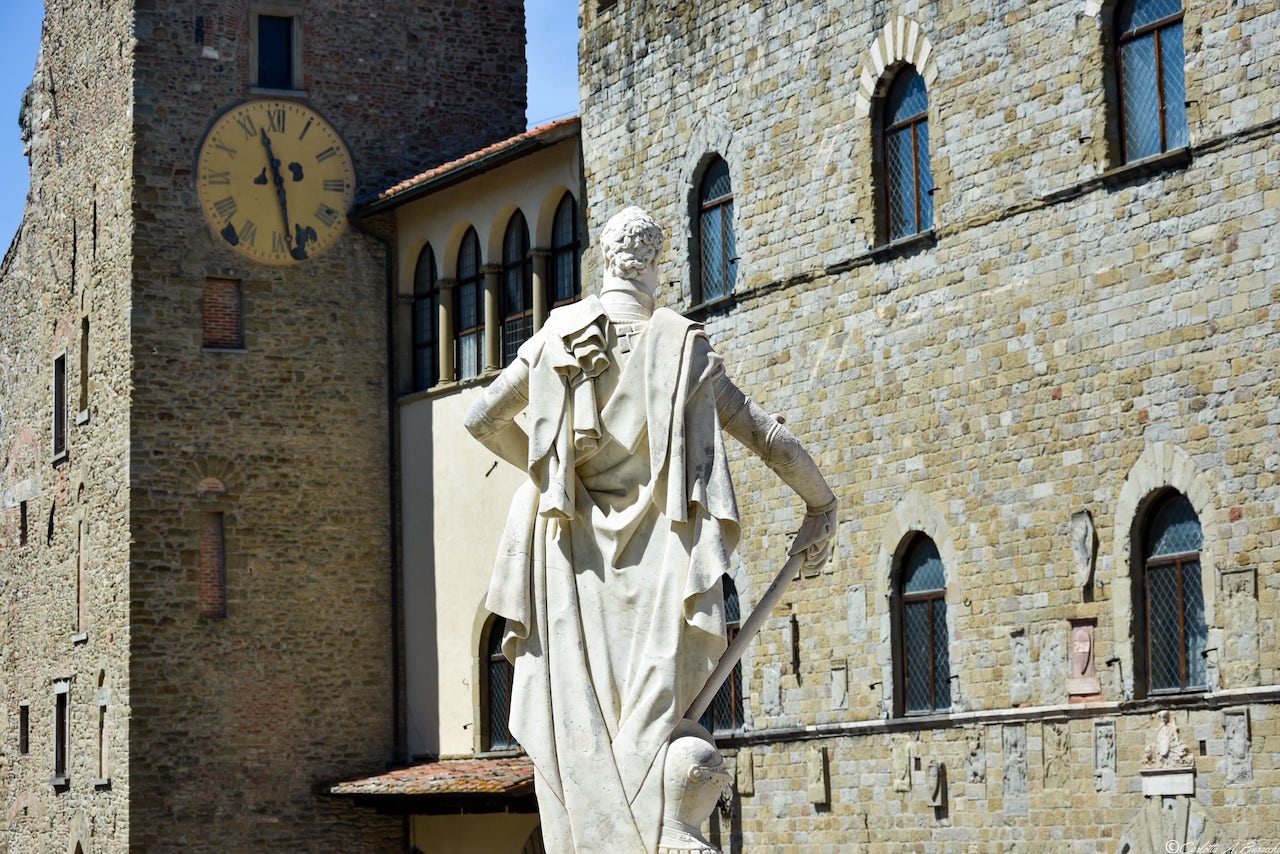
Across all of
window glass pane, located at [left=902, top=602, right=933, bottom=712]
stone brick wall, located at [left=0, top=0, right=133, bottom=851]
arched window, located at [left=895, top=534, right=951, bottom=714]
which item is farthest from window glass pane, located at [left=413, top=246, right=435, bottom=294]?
window glass pane, located at [left=902, top=602, right=933, bottom=712]

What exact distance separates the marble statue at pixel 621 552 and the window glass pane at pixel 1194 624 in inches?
458

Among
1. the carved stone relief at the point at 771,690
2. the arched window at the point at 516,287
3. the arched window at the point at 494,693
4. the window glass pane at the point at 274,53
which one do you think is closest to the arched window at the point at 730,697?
the carved stone relief at the point at 771,690

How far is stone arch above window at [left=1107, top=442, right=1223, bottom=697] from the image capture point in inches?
739

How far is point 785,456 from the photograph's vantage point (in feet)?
25.3

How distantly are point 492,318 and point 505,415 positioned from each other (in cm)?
2144

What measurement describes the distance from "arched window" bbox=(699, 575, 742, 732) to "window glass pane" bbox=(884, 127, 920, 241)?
395cm

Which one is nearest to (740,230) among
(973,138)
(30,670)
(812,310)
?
(812,310)

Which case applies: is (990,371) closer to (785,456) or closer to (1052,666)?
(1052,666)

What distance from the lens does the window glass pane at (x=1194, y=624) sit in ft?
61.8

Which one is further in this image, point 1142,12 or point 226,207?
point 226,207

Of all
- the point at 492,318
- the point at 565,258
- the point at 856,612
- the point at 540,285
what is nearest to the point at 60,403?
the point at 492,318

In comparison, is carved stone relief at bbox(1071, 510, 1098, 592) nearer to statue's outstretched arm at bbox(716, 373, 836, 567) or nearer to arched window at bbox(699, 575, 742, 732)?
arched window at bbox(699, 575, 742, 732)

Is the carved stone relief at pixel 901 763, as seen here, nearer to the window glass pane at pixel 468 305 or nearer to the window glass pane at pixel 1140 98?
the window glass pane at pixel 1140 98

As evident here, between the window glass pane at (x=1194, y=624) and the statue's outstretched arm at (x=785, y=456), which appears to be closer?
the statue's outstretched arm at (x=785, y=456)
